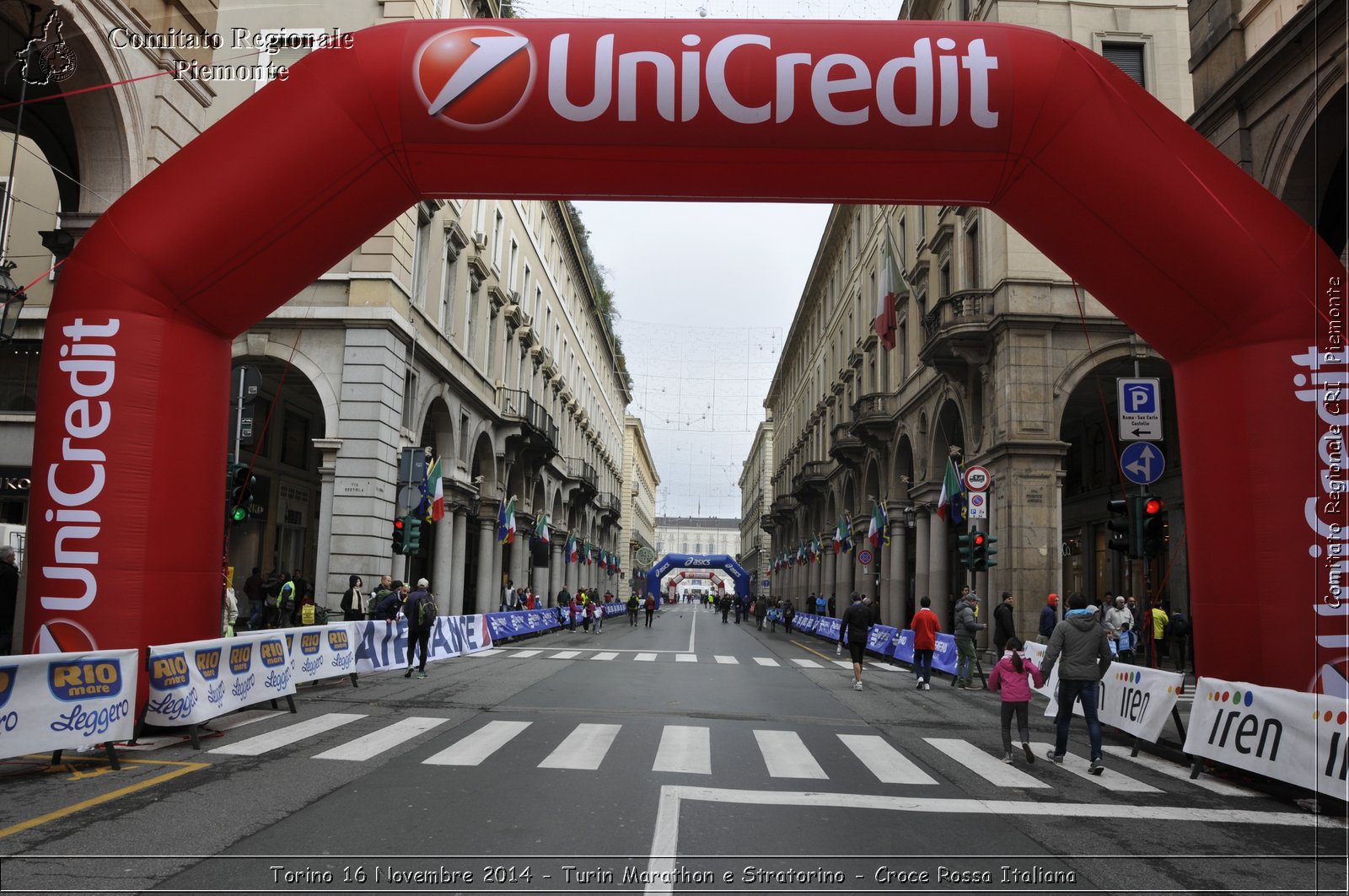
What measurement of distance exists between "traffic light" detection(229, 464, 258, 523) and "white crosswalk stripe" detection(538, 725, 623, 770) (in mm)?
7104

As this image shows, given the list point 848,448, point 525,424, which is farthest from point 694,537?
point 525,424

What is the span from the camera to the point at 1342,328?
9195mm

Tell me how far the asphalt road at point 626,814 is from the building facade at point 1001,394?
11258 mm

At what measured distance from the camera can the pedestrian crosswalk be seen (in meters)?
9.13

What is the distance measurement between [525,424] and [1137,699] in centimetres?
2783

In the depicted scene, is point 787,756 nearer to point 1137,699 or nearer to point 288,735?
point 1137,699

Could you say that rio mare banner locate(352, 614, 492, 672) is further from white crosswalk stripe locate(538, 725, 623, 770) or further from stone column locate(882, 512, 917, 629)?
stone column locate(882, 512, 917, 629)

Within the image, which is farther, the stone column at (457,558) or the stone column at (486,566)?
the stone column at (486,566)

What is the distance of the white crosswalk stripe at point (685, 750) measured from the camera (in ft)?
29.8

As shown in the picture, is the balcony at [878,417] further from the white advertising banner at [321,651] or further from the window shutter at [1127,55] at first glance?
the white advertising banner at [321,651]

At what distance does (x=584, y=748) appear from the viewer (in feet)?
32.9

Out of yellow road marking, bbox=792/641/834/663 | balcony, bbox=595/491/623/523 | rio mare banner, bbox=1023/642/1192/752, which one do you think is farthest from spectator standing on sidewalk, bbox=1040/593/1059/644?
balcony, bbox=595/491/623/523

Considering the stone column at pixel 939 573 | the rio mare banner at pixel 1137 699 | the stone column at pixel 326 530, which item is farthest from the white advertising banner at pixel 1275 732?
the stone column at pixel 939 573

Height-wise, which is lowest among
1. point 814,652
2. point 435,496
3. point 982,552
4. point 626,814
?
point 814,652
